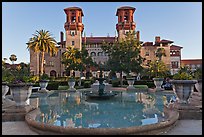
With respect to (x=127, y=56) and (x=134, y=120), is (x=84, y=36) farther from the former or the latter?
(x=134, y=120)

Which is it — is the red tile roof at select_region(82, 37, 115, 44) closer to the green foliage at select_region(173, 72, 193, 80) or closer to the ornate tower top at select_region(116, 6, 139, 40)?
the ornate tower top at select_region(116, 6, 139, 40)

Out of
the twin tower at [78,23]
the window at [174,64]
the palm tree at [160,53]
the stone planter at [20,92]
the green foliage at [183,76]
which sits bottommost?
the stone planter at [20,92]

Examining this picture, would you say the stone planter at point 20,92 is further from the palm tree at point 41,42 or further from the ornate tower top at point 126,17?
the ornate tower top at point 126,17

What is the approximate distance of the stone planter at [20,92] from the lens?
7.48 metres

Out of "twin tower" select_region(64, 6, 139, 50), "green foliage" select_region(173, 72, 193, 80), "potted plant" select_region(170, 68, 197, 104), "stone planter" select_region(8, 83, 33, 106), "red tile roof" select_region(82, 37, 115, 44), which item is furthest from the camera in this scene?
"red tile roof" select_region(82, 37, 115, 44)

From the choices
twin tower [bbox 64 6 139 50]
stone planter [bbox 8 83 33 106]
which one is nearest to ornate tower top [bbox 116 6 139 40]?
twin tower [bbox 64 6 139 50]

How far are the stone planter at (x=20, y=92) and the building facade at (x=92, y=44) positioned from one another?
138 feet

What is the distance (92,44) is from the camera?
184ft

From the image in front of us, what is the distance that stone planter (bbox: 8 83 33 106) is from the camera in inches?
295

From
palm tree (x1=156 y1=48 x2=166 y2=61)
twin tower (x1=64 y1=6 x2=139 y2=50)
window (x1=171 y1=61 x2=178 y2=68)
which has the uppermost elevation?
twin tower (x1=64 y1=6 x2=139 y2=50)

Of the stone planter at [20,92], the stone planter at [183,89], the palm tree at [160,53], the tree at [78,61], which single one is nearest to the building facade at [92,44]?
the palm tree at [160,53]

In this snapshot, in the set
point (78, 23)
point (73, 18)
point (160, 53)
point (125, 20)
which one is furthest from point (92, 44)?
point (160, 53)

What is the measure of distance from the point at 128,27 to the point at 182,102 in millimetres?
46415

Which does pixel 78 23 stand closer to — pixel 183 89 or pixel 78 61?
pixel 78 61
